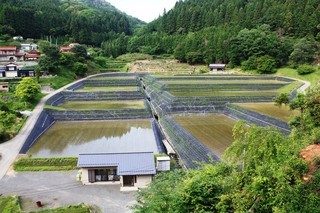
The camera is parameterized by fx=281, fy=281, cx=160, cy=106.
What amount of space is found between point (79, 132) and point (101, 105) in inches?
287

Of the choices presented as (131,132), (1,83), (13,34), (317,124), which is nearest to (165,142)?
(131,132)

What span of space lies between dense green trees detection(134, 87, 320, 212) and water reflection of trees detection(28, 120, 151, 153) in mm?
13957

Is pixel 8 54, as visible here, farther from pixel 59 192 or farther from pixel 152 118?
pixel 59 192

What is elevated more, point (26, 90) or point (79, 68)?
point (79, 68)

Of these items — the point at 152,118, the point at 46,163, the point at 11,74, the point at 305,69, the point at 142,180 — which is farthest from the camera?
the point at 305,69

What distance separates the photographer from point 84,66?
147 ft

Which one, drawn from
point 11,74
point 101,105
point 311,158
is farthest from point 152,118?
point 11,74

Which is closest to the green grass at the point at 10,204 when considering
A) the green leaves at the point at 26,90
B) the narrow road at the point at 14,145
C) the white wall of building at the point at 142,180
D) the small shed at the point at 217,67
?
the narrow road at the point at 14,145

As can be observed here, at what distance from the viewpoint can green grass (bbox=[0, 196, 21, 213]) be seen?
489 inches

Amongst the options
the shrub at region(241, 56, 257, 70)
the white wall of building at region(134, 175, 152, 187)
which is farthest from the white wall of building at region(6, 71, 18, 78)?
the shrub at region(241, 56, 257, 70)

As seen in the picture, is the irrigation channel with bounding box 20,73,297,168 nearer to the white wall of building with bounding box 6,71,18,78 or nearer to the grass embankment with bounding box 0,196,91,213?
the grass embankment with bounding box 0,196,91,213

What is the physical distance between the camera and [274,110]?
84.9ft

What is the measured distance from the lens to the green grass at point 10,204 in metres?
12.4

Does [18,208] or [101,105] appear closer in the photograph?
[18,208]
